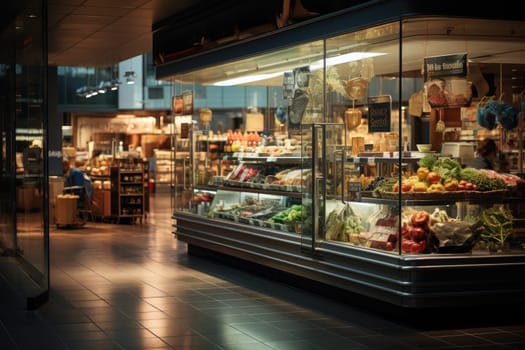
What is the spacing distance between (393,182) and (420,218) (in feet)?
1.46

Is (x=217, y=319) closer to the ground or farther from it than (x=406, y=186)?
closer to the ground

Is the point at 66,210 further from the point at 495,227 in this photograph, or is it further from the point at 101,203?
the point at 495,227

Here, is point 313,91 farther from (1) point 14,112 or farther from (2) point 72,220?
(2) point 72,220

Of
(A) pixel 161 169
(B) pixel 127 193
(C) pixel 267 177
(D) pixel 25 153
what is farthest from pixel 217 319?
(A) pixel 161 169

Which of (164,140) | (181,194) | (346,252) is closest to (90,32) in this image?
(181,194)

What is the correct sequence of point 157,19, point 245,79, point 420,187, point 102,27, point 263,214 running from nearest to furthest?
point 420,187
point 263,214
point 245,79
point 157,19
point 102,27

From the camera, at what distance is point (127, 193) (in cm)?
1775

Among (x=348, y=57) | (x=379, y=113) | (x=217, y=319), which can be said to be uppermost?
(x=348, y=57)

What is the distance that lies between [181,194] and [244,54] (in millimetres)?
3157

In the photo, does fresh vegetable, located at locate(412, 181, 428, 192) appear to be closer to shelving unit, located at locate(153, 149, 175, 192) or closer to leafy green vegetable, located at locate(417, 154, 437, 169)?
leafy green vegetable, located at locate(417, 154, 437, 169)

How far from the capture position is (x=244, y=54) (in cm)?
1013

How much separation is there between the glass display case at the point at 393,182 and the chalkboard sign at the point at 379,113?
0.01 metres

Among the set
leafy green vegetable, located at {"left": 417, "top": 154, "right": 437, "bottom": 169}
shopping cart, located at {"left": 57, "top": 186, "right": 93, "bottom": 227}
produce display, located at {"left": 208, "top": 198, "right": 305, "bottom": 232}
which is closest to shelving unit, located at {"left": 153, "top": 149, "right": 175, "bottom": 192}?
shopping cart, located at {"left": 57, "top": 186, "right": 93, "bottom": 227}

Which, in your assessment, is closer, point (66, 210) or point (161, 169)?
point (66, 210)
